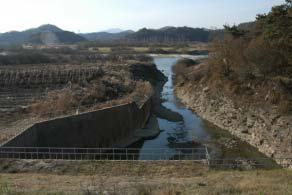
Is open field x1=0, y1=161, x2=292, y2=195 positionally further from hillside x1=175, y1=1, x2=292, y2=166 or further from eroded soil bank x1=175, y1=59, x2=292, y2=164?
eroded soil bank x1=175, y1=59, x2=292, y2=164

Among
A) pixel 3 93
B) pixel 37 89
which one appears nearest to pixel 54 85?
pixel 37 89

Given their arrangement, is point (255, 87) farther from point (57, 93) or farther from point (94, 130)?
point (57, 93)

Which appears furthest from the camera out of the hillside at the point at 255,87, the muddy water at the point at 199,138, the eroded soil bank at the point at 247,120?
the hillside at the point at 255,87

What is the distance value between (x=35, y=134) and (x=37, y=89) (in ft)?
98.6

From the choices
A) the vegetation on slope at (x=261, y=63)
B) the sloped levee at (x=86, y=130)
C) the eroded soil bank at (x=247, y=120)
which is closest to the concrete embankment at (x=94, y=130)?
the sloped levee at (x=86, y=130)

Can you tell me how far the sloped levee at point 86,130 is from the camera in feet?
91.4

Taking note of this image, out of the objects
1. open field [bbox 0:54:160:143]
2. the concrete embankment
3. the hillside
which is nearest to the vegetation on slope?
the hillside

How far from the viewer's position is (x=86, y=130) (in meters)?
32.0

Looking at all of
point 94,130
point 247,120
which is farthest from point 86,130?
point 247,120

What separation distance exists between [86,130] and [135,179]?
1478cm

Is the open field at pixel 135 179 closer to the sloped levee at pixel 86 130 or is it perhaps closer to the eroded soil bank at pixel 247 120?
the sloped levee at pixel 86 130

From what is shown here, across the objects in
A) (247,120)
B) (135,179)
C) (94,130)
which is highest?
(135,179)

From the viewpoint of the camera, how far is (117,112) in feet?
118

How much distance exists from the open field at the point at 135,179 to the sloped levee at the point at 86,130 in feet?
18.1
